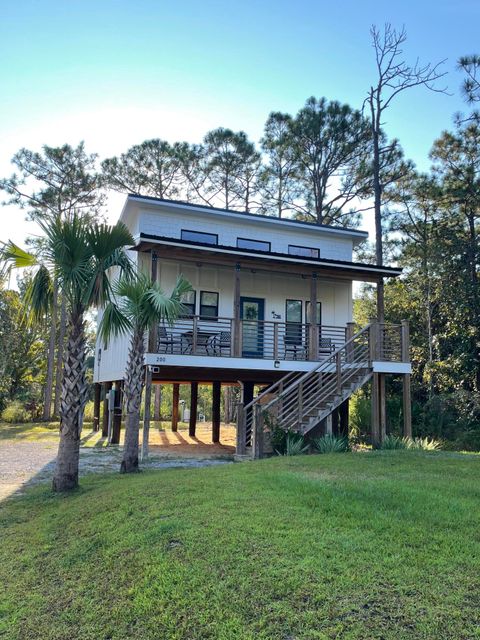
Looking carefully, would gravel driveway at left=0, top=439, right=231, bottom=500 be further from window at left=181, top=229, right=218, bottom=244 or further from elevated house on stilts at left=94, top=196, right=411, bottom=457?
window at left=181, top=229, right=218, bottom=244

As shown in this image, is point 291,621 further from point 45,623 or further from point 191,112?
point 191,112

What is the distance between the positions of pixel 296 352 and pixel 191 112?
818cm

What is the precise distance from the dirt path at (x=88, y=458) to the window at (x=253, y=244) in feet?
22.5

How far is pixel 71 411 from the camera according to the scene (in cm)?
860

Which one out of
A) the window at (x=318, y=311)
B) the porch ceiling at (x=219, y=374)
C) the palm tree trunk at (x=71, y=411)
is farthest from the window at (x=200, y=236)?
the palm tree trunk at (x=71, y=411)

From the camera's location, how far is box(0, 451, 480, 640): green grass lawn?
3625 mm

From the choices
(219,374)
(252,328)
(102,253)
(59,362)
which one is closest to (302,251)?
(252,328)

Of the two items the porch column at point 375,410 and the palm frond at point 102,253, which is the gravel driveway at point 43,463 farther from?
the porch column at point 375,410

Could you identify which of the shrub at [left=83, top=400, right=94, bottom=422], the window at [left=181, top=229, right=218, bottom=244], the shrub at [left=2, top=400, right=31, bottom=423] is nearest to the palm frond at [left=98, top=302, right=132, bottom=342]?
the window at [left=181, top=229, right=218, bottom=244]

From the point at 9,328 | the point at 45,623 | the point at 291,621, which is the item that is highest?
the point at 9,328

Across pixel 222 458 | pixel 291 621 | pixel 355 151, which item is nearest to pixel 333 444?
pixel 222 458

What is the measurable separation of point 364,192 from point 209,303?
15.3 meters

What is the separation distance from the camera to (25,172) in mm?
29844

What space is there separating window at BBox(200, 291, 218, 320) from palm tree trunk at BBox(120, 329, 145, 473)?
6.69m
